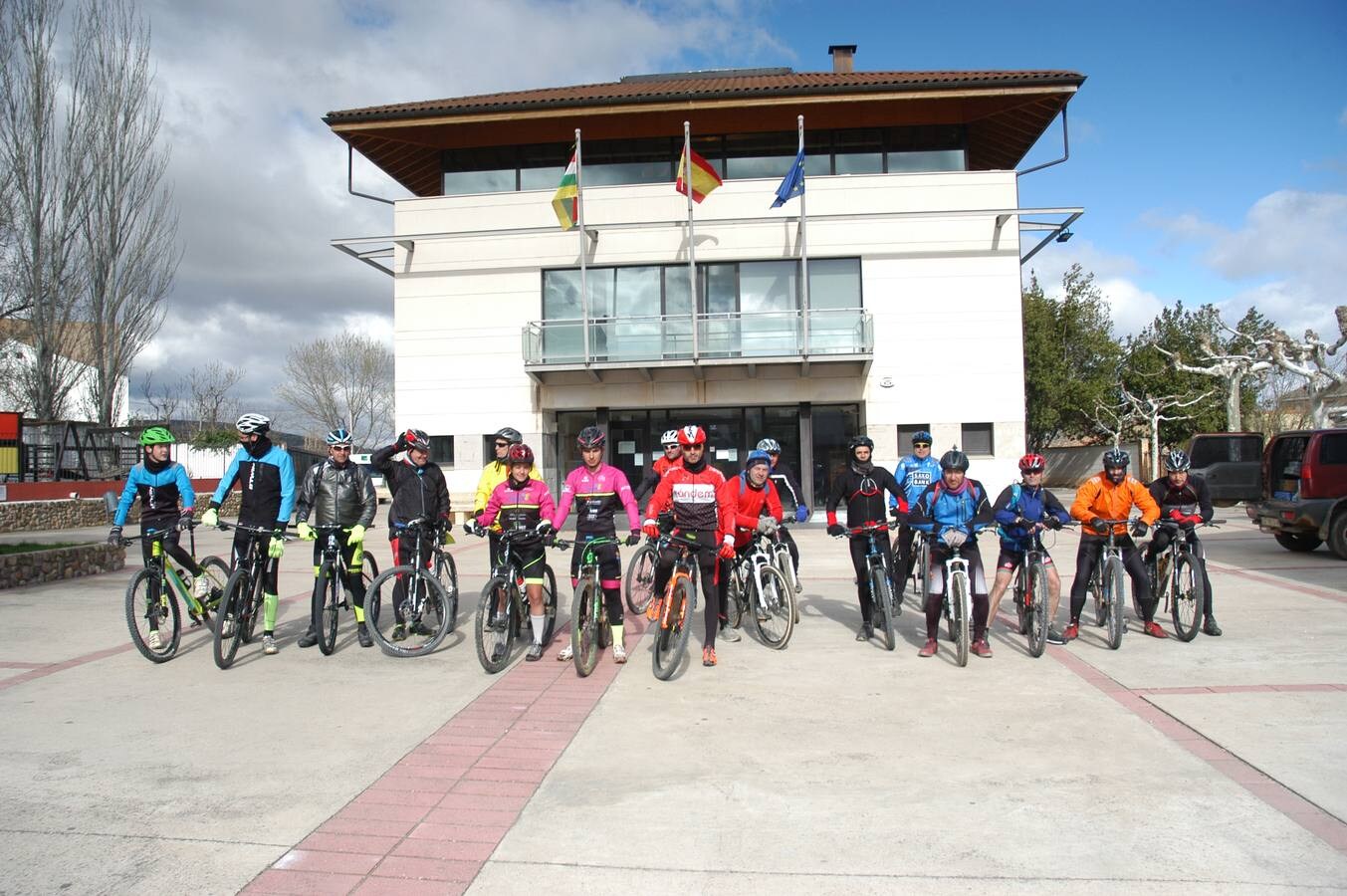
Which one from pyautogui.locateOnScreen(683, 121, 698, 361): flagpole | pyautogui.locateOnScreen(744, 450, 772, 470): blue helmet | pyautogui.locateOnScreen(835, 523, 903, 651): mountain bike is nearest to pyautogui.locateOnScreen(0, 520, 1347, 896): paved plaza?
pyautogui.locateOnScreen(835, 523, 903, 651): mountain bike

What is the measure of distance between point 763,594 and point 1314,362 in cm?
2855

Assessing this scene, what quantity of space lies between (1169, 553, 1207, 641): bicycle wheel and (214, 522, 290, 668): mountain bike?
25.2 ft

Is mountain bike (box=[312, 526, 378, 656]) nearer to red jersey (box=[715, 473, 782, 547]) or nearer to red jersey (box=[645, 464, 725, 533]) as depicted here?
red jersey (box=[645, 464, 725, 533])

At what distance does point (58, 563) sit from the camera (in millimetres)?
12000

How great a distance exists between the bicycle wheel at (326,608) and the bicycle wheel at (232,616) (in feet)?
1.75

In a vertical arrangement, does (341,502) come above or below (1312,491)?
above

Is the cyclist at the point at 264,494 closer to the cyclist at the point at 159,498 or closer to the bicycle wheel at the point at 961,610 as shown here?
the cyclist at the point at 159,498

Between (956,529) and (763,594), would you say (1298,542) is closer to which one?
(956,529)

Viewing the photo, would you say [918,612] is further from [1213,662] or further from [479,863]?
[479,863]

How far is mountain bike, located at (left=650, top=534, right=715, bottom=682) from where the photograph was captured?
21.4ft

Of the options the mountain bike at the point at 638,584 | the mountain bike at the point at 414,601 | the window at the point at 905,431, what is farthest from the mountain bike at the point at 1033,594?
the window at the point at 905,431

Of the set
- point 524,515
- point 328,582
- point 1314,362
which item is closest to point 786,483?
point 524,515

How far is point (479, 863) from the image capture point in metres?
3.56

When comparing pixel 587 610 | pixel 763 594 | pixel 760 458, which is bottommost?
pixel 763 594
